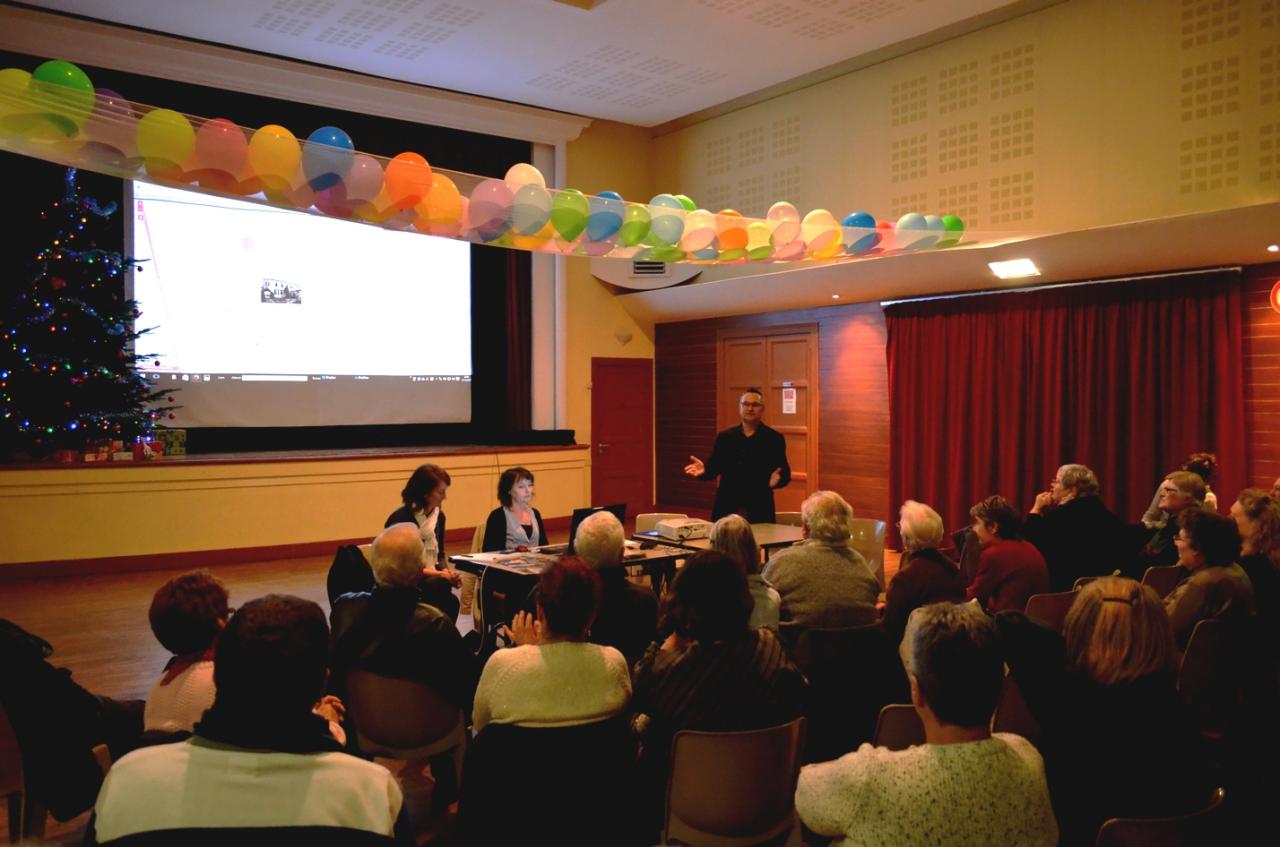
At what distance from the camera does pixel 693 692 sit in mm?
2373

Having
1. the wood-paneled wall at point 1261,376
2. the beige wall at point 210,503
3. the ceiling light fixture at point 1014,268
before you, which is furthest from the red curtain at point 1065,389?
the beige wall at point 210,503

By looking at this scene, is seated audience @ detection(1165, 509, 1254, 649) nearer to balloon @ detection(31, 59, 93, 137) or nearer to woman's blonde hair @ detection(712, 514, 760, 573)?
woman's blonde hair @ detection(712, 514, 760, 573)

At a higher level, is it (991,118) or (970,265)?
(991,118)

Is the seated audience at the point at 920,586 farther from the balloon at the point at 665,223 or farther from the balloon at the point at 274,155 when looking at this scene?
the balloon at the point at 274,155

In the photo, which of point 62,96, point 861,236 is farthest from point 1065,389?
point 62,96

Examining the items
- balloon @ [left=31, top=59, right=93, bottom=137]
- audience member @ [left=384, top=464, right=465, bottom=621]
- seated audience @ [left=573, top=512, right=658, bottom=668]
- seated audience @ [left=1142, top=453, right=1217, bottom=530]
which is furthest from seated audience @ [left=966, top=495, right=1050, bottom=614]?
balloon @ [left=31, top=59, right=93, bottom=137]

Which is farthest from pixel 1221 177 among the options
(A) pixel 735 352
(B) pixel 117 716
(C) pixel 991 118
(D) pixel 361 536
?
(D) pixel 361 536

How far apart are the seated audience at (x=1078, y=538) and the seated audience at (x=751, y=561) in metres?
1.97

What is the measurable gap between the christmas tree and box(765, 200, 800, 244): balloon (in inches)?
217

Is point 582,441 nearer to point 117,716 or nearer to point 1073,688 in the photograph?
point 117,716

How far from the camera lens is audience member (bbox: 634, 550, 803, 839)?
2.37 meters

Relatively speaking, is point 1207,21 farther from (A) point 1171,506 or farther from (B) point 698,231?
(B) point 698,231

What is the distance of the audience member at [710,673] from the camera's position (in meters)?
2.37

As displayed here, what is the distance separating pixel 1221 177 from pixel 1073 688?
556 centimetres
